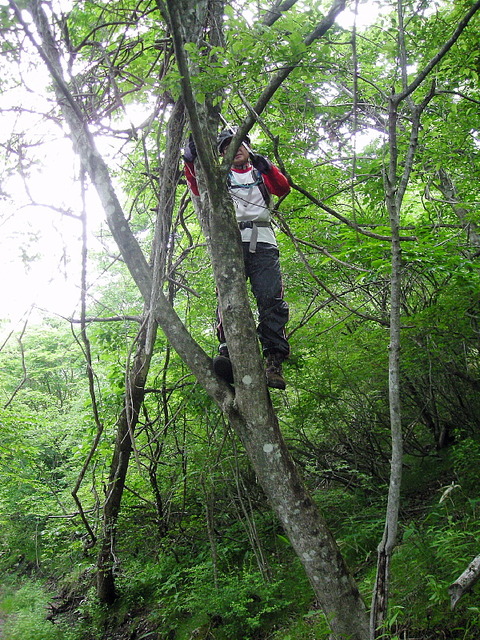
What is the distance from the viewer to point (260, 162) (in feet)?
9.93

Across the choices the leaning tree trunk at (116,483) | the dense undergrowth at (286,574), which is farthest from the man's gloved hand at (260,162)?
the dense undergrowth at (286,574)

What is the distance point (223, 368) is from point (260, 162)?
135cm

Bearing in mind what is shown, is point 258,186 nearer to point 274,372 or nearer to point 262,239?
point 262,239

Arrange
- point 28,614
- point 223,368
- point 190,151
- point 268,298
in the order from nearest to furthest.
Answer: point 223,368 < point 190,151 < point 268,298 < point 28,614

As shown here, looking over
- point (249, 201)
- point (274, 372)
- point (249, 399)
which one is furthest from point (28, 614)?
point (249, 201)

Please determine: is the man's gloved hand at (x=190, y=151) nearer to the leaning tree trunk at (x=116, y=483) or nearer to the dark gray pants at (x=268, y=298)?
the dark gray pants at (x=268, y=298)

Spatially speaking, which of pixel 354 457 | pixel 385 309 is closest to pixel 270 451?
pixel 354 457

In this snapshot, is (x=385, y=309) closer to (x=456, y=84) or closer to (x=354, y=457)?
(x=354, y=457)

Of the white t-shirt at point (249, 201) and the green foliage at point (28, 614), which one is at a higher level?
the white t-shirt at point (249, 201)

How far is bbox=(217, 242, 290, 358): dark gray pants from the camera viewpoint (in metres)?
2.97

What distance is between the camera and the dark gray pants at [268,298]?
9.76ft

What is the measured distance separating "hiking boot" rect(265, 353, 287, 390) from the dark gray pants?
36 millimetres

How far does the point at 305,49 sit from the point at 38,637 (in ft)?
24.0

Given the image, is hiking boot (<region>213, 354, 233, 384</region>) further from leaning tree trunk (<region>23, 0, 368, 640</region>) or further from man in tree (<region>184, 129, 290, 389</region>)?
man in tree (<region>184, 129, 290, 389</region>)
